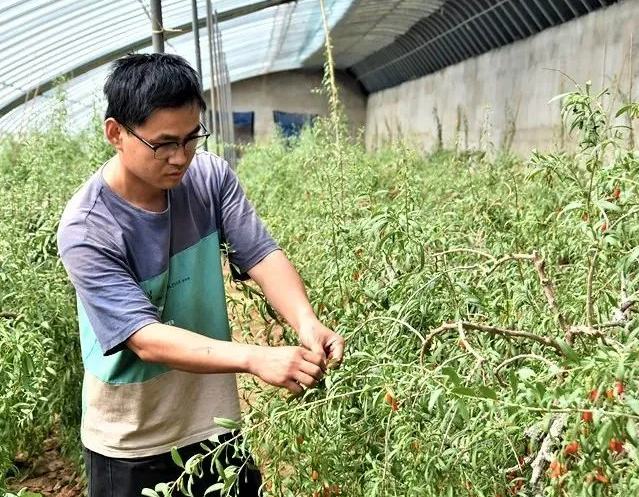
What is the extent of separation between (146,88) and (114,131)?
5.2 inches

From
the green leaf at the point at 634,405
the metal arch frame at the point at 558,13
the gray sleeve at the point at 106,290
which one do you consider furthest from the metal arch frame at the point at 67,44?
the green leaf at the point at 634,405

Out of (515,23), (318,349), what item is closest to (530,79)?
(515,23)

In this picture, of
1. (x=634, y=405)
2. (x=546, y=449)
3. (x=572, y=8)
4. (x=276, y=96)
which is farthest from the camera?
(x=276, y=96)

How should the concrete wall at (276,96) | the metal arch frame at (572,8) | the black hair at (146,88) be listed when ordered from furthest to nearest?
the concrete wall at (276,96)
the metal arch frame at (572,8)
the black hair at (146,88)

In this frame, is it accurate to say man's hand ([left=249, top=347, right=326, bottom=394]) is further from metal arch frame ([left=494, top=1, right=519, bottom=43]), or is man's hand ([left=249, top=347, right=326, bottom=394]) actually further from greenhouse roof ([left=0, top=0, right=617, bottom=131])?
metal arch frame ([left=494, top=1, right=519, bottom=43])

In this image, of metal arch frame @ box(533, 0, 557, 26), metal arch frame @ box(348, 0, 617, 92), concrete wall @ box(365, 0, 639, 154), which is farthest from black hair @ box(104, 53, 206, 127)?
metal arch frame @ box(533, 0, 557, 26)

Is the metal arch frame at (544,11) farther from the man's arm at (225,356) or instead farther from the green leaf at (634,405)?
the green leaf at (634,405)

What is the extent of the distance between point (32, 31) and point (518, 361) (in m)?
8.74

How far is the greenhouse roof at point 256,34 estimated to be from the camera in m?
9.47

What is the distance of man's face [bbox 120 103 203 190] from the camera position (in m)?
1.76

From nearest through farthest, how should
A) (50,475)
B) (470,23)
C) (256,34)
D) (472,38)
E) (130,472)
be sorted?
(130,472) → (50,475) → (470,23) → (472,38) → (256,34)

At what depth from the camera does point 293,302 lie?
1.92m

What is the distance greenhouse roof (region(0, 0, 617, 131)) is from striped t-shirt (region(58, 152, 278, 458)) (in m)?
4.03

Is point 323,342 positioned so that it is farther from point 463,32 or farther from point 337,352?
point 463,32
